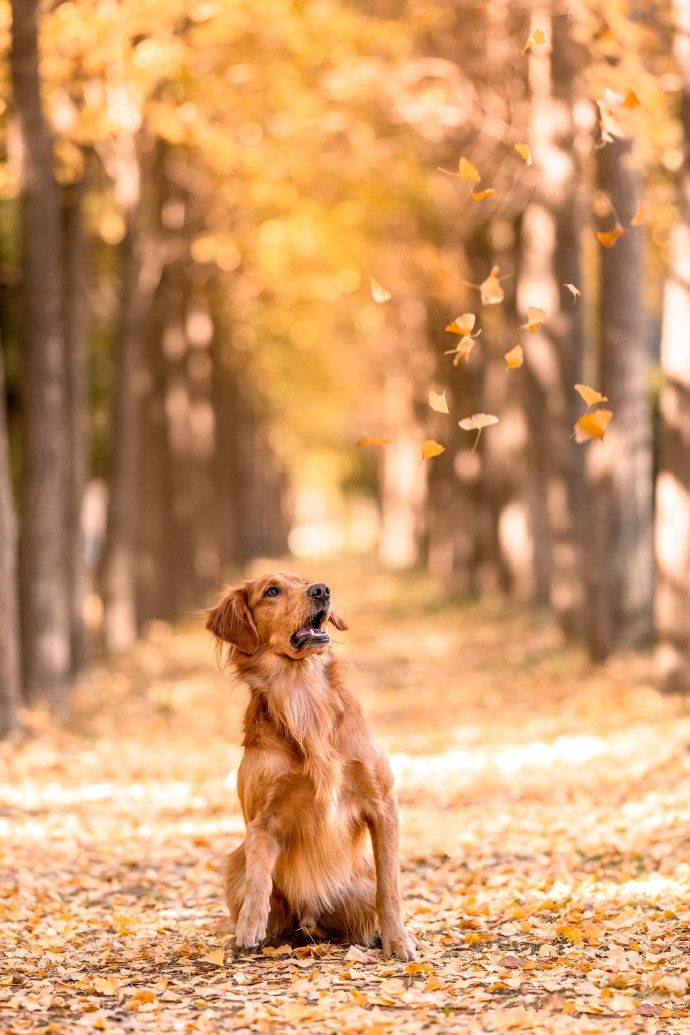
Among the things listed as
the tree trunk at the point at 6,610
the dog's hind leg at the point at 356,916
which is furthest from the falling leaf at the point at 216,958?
the tree trunk at the point at 6,610

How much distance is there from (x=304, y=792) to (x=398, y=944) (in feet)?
2.56

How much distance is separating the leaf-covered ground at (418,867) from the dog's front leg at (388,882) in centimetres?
10

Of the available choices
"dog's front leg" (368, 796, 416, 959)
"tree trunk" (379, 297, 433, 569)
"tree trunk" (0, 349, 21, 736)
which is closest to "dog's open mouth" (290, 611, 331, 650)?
"dog's front leg" (368, 796, 416, 959)

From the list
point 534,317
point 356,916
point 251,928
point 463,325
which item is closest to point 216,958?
point 251,928

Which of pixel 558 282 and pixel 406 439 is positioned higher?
pixel 558 282

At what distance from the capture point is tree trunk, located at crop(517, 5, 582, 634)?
17156 mm

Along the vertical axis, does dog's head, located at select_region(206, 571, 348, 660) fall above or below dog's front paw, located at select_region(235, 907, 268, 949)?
above

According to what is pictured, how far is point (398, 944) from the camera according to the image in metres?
5.88

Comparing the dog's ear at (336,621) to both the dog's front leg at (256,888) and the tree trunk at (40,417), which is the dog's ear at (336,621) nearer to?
the dog's front leg at (256,888)

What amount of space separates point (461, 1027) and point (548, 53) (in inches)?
558

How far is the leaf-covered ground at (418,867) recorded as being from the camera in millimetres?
5301

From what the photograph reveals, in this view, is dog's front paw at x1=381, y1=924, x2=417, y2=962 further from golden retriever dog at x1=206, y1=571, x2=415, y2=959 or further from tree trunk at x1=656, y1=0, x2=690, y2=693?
tree trunk at x1=656, y1=0, x2=690, y2=693

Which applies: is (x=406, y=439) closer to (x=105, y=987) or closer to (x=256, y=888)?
(x=256, y=888)

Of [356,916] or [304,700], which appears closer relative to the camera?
[304,700]
